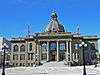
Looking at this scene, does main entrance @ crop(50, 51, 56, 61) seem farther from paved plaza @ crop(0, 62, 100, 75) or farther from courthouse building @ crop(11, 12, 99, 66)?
paved plaza @ crop(0, 62, 100, 75)

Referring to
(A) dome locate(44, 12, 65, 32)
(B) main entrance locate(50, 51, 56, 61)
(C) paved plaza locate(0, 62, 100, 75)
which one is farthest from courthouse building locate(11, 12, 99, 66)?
(C) paved plaza locate(0, 62, 100, 75)

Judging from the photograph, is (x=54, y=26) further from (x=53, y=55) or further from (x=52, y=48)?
(x=53, y=55)

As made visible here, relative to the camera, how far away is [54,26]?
112 m

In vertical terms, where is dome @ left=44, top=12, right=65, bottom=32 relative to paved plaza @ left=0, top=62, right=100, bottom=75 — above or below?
above

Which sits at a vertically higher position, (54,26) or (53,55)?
(54,26)

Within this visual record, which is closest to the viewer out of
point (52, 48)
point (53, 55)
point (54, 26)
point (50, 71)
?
point (50, 71)

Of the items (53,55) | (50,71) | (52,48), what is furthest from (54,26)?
(50,71)

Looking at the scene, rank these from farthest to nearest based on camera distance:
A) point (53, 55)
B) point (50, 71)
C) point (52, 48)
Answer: point (52, 48)
point (53, 55)
point (50, 71)

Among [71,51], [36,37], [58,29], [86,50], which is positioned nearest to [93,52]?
[86,50]

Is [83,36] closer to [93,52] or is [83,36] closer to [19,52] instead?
[93,52]

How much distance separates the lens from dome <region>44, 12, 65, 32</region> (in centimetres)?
11074

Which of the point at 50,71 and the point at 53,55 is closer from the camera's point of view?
the point at 50,71

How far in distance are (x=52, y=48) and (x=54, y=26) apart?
13308mm

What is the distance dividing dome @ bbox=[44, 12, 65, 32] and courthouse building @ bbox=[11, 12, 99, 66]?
45cm
